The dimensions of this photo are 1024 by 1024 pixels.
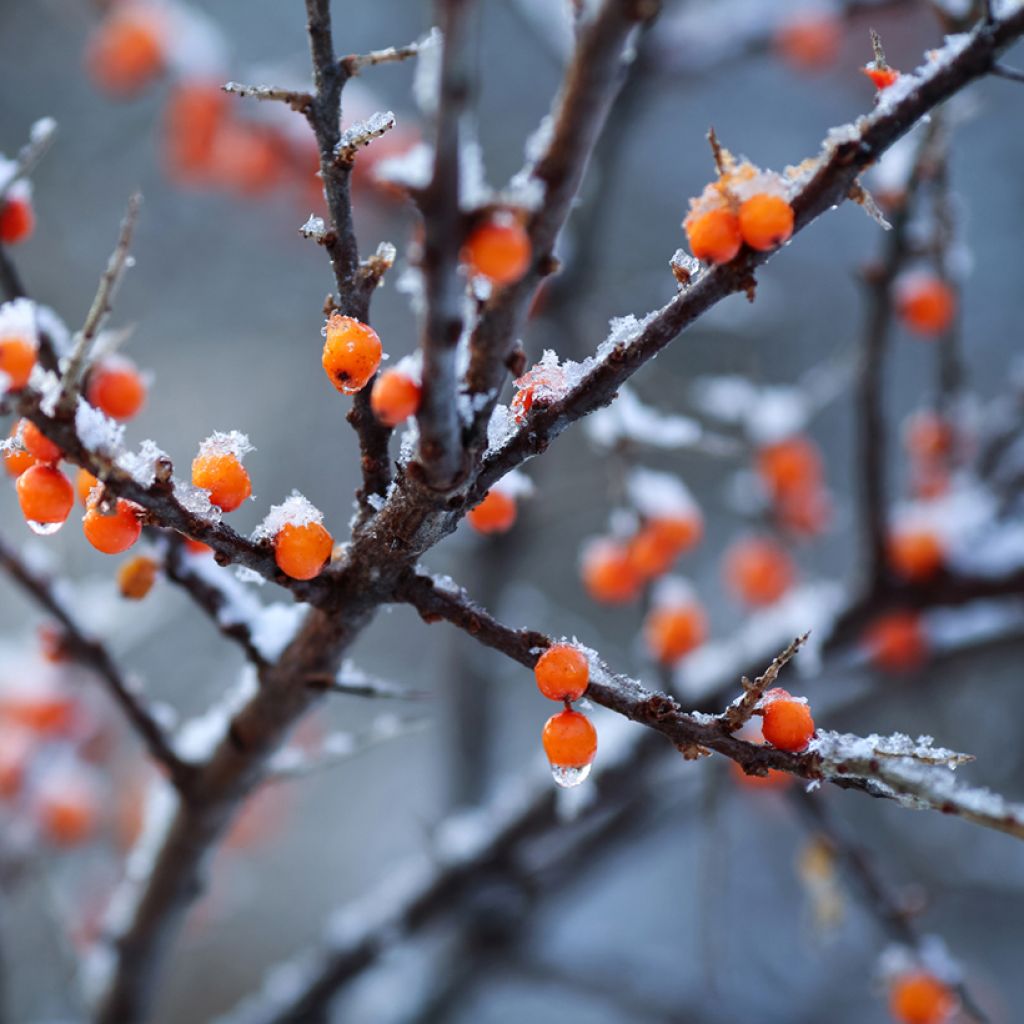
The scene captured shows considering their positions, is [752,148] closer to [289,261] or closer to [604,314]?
[289,261]

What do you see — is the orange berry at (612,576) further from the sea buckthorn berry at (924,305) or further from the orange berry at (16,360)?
the orange berry at (16,360)

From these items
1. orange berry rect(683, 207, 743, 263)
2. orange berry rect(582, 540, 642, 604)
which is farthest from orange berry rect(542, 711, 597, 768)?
orange berry rect(582, 540, 642, 604)

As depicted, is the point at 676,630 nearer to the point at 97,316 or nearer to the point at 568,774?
the point at 568,774

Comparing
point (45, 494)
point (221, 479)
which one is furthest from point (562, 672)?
point (45, 494)

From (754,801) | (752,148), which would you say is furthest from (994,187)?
(754,801)

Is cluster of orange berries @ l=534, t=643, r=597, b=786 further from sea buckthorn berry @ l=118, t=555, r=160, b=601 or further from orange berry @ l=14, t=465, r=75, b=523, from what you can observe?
sea buckthorn berry @ l=118, t=555, r=160, b=601

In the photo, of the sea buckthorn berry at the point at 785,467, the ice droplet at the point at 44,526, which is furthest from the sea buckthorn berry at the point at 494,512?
the sea buckthorn berry at the point at 785,467
